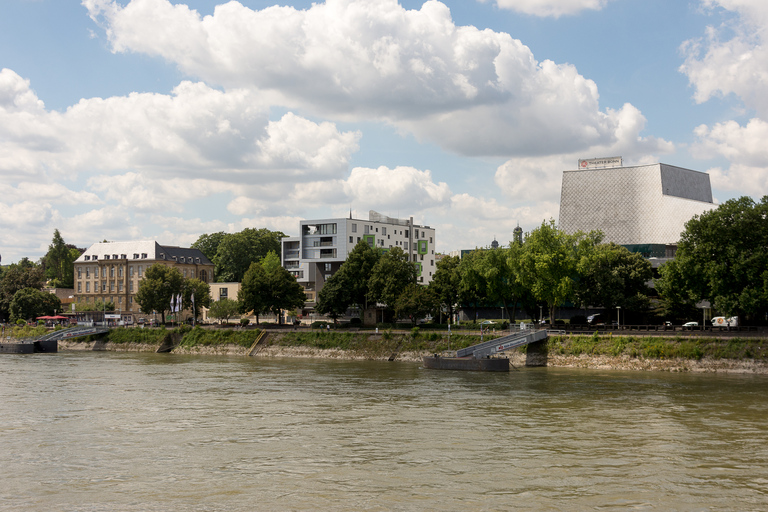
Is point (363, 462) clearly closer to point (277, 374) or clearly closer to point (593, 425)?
point (593, 425)

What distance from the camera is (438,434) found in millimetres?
34969

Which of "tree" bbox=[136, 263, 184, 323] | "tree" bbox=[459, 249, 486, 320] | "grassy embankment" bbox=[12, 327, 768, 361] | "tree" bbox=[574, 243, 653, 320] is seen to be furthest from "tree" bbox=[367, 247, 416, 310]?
"tree" bbox=[136, 263, 184, 323]

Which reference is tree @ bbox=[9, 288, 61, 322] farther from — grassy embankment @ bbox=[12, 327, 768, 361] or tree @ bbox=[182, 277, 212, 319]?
tree @ bbox=[182, 277, 212, 319]

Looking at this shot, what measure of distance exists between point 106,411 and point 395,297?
56.3 meters

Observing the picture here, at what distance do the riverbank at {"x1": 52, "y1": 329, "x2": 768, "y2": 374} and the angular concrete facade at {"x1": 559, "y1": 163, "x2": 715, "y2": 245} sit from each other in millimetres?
60181

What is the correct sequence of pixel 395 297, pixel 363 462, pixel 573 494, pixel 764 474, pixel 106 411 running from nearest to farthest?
1. pixel 573 494
2. pixel 764 474
3. pixel 363 462
4. pixel 106 411
5. pixel 395 297

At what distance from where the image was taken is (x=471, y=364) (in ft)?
224

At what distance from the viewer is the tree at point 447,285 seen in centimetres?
9719

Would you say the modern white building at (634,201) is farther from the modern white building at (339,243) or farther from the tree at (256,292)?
the tree at (256,292)

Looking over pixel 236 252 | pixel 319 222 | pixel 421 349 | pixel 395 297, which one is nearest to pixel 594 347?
pixel 421 349

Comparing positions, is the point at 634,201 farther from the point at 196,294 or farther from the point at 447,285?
the point at 196,294

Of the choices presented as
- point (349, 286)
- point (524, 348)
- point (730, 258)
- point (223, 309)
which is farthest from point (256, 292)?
point (730, 258)

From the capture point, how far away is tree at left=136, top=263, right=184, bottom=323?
121 metres

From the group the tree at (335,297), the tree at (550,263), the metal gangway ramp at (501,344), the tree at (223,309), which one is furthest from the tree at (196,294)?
the metal gangway ramp at (501,344)
